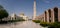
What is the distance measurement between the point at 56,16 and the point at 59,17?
59cm

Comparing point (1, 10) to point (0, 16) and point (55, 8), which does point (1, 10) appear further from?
point (55, 8)

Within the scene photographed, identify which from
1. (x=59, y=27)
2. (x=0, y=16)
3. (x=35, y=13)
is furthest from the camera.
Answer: (x=35, y=13)

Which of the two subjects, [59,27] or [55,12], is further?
[55,12]

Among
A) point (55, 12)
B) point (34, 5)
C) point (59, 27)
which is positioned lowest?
point (59, 27)

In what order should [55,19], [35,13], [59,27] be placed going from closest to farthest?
[59,27] → [55,19] → [35,13]

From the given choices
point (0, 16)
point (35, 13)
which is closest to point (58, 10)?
point (0, 16)

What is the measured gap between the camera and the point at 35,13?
2899 inches

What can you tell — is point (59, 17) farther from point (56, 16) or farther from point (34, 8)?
point (34, 8)

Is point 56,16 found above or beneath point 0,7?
beneath

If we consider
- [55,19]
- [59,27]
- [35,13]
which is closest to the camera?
[59,27]

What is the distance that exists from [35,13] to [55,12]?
4782 cm

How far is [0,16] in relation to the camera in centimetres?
4634

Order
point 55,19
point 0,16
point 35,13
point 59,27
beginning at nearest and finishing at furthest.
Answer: point 59,27
point 55,19
point 0,16
point 35,13

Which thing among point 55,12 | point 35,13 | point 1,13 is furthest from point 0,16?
point 35,13
